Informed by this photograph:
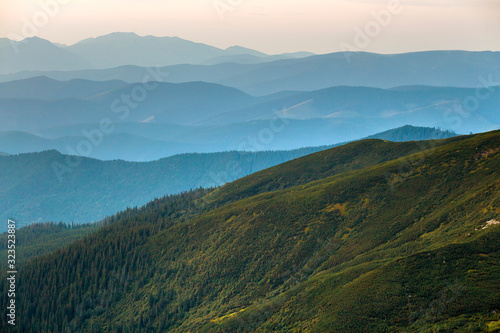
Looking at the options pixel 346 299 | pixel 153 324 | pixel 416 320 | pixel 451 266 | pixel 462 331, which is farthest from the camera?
pixel 153 324

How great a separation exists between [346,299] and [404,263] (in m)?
13.0

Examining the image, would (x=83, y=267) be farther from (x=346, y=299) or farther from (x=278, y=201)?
(x=346, y=299)

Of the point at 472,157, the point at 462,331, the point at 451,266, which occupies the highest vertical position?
the point at 472,157

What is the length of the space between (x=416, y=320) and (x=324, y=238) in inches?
2522

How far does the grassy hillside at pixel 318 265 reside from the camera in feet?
289

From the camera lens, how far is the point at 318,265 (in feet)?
443

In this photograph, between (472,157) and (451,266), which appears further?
(472,157)

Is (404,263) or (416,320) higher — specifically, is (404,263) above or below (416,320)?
above

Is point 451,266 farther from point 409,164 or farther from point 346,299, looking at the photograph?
point 409,164

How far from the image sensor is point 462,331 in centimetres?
7175

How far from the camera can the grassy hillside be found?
8794 centimetres

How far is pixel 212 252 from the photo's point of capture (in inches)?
6683

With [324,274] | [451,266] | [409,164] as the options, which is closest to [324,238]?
[324,274]

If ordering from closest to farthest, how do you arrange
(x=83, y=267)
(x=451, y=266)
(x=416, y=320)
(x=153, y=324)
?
(x=416, y=320)
(x=451, y=266)
(x=153, y=324)
(x=83, y=267)
